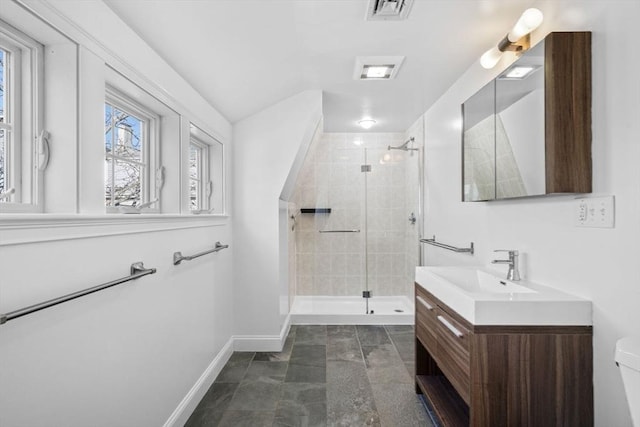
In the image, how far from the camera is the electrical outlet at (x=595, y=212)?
Answer: 1.25 metres

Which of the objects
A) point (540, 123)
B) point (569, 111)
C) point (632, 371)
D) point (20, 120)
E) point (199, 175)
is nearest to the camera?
point (632, 371)

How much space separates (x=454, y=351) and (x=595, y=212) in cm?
79

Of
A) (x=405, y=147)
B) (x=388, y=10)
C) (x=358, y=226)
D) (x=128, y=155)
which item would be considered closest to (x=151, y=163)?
(x=128, y=155)

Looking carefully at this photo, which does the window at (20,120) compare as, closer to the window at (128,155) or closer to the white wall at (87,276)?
the white wall at (87,276)

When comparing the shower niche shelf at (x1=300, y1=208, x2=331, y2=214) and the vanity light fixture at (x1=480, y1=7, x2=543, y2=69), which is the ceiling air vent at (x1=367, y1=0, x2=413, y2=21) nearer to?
the vanity light fixture at (x1=480, y1=7, x2=543, y2=69)

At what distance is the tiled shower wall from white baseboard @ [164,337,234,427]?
4.98 feet

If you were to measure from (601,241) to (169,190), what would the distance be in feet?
6.75

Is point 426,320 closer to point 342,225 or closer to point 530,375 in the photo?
point 530,375

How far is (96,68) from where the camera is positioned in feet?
4.14

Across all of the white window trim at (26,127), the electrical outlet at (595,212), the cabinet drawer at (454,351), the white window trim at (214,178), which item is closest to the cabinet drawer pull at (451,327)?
the cabinet drawer at (454,351)

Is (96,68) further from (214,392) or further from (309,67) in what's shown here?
(214,392)

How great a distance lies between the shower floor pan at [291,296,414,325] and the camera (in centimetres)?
362

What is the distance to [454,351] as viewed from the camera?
59.9 inches

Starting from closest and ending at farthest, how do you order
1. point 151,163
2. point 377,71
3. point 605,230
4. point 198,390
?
point 605,230 < point 151,163 < point 198,390 < point 377,71
